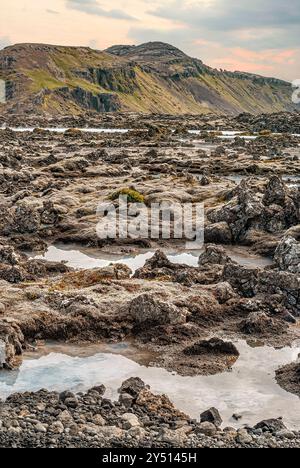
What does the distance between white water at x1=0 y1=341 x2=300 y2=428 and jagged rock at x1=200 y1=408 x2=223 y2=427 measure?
0.38 metres

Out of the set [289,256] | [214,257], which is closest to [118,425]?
[289,256]

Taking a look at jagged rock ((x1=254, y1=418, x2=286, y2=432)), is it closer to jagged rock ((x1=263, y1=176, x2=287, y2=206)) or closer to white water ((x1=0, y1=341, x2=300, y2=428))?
white water ((x1=0, y1=341, x2=300, y2=428))

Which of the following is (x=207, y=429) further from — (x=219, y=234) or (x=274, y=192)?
(x=274, y=192)

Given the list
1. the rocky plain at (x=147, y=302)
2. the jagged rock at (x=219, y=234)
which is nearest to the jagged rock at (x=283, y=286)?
the rocky plain at (x=147, y=302)

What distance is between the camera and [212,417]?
18.7 metres

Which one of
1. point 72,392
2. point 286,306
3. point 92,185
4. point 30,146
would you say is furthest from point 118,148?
point 72,392

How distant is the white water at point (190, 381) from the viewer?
20000 millimetres

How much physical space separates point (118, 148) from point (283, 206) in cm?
7372

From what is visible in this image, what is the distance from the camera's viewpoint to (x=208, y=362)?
76.8ft

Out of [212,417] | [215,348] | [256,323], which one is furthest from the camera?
[256,323]

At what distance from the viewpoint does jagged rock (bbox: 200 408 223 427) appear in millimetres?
18609

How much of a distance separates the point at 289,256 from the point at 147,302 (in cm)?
1125
